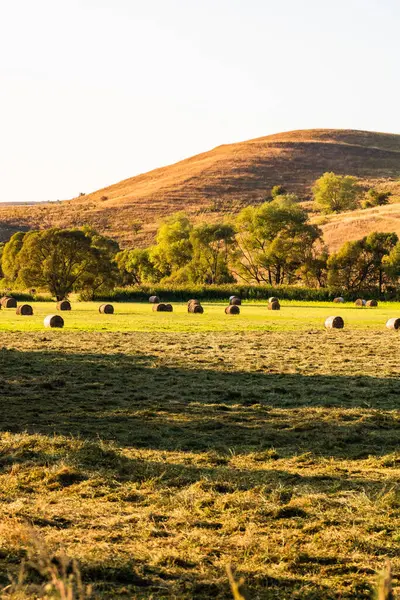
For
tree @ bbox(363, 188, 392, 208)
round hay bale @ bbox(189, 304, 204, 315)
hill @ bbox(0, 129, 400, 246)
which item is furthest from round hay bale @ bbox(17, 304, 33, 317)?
tree @ bbox(363, 188, 392, 208)

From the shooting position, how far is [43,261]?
6128cm

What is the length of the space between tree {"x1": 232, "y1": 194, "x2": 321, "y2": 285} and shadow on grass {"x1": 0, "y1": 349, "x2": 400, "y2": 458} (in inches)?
2445

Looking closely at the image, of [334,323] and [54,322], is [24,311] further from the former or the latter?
[334,323]

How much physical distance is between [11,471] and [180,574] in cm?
379

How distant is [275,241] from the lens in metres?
81.2

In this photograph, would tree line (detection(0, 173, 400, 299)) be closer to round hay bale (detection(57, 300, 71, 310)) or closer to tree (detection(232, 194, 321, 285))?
tree (detection(232, 194, 321, 285))

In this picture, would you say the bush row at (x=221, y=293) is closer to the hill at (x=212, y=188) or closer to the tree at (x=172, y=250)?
the tree at (x=172, y=250)

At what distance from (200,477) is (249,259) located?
7975 centimetres

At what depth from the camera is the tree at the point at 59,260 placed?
2405 inches

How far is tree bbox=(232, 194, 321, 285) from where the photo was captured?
8169cm

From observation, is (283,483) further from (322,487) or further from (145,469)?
(145,469)

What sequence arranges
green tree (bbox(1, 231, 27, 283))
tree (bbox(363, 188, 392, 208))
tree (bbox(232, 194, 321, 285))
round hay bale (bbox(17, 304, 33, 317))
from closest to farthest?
round hay bale (bbox(17, 304, 33, 317)) < green tree (bbox(1, 231, 27, 283)) < tree (bbox(232, 194, 321, 285)) < tree (bbox(363, 188, 392, 208))

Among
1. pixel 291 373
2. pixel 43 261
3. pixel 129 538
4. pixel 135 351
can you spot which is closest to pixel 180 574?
pixel 129 538

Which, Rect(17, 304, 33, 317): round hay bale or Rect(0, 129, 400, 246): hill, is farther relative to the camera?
Rect(0, 129, 400, 246): hill
